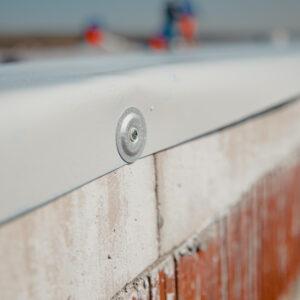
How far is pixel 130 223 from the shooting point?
120 centimetres

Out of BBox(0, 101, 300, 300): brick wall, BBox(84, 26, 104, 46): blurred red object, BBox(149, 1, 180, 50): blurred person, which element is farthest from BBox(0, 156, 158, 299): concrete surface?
BBox(84, 26, 104, 46): blurred red object

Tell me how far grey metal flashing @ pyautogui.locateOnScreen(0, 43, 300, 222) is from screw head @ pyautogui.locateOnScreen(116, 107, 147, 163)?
0.6 inches

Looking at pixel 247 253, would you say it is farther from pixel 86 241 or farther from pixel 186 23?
pixel 186 23

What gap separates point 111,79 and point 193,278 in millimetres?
845

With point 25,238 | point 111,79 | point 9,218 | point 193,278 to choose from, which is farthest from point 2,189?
point 193,278

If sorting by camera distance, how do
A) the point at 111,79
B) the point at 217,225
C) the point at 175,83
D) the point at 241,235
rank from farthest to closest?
the point at 241,235 < the point at 217,225 < the point at 175,83 < the point at 111,79

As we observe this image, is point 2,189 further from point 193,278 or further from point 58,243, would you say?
point 193,278

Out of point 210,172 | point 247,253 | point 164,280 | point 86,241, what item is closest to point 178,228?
point 164,280

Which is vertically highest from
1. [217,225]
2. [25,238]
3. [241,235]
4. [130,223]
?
[25,238]

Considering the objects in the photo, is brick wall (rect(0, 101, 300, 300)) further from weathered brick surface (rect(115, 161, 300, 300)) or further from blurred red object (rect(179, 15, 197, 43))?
blurred red object (rect(179, 15, 197, 43))

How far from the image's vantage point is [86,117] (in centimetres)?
84

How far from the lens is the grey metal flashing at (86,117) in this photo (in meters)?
0.70

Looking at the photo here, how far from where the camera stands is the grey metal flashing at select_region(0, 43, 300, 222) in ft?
2.29

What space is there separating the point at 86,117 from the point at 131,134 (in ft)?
0.53
